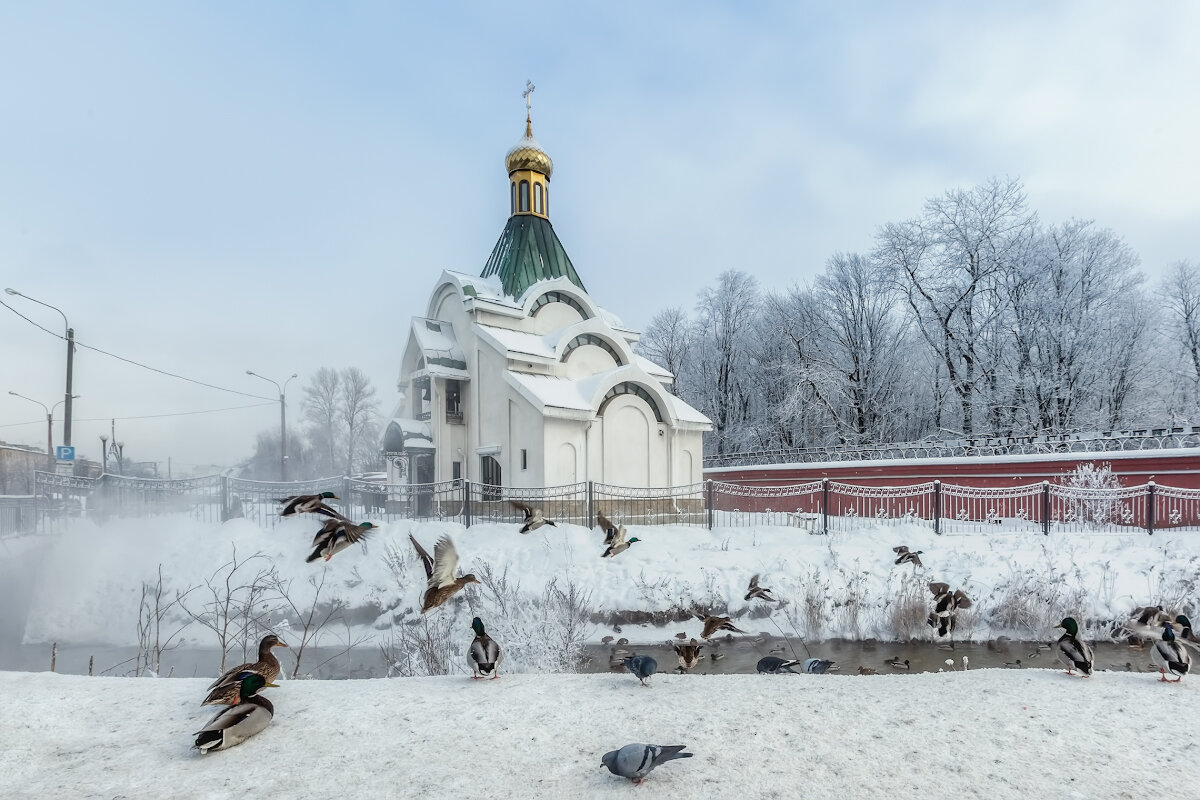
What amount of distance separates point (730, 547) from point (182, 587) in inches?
401

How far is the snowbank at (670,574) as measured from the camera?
32.6 ft

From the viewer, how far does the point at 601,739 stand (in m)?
3.94

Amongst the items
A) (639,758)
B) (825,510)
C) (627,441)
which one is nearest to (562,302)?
(627,441)

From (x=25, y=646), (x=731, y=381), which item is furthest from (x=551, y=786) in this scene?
(x=731, y=381)

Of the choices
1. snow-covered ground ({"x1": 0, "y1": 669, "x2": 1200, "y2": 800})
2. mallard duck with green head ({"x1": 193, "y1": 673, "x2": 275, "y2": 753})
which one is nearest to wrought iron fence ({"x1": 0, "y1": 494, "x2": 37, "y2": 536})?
snow-covered ground ({"x1": 0, "y1": 669, "x2": 1200, "y2": 800})

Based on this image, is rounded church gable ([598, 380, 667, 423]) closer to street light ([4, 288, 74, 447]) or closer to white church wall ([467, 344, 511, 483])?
white church wall ([467, 344, 511, 483])

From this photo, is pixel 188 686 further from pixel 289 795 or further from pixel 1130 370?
pixel 1130 370

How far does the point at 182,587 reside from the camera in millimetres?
11500

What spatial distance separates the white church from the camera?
16.9 meters

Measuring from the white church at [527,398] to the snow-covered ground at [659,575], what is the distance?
4.41 m

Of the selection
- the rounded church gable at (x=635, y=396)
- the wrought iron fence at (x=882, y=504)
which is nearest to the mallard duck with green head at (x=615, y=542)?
the wrought iron fence at (x=882, y=504)

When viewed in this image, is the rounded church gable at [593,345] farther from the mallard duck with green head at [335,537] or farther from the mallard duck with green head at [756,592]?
the mallard duck with green head at [335,537]

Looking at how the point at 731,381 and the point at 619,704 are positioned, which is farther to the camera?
the point at 731,381

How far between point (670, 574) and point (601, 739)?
7155 mm
